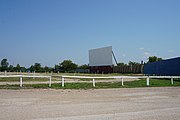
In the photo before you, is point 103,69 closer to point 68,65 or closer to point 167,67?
point 68,65

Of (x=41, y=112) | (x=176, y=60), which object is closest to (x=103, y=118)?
(x=41, y=112)

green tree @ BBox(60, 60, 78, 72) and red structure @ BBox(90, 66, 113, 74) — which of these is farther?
green tree @ BBox(60, 60, 78, 72)

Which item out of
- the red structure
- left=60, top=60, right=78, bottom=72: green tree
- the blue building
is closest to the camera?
the blue building

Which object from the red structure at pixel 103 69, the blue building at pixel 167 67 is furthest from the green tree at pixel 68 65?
the blue building at pixel 167 67

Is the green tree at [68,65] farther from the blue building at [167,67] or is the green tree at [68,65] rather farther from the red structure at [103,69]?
the blue building at [167,67]

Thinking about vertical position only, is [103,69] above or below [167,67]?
above

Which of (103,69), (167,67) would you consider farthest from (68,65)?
(167,67)

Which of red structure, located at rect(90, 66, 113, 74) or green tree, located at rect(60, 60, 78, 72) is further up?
green tree, located at rect(60, 60, 78, 72)

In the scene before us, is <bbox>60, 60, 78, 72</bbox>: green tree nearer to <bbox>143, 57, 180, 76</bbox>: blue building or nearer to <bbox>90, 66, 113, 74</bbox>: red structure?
<bbox>90, 66, 113, 74</bbox>: red structure

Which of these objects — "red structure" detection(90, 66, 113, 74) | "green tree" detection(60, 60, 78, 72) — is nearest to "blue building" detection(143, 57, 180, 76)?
"red structure" detection(90, 66, 113, 74)

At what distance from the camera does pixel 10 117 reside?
7719 mm

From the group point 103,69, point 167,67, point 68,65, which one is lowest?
point 167,67

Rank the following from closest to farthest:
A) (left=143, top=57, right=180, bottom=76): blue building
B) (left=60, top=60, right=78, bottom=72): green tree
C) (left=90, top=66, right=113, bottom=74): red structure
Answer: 1. (left=143, top=57, right=180, bottom=76): blue building
2. (left=90, top=66, right=113, bottom=74): red structure
3. (left=60, top=60, right=78, bottom=72): green tree

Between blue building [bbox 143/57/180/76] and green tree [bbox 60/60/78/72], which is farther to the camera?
green tree [bbox 60/60/78/72]
